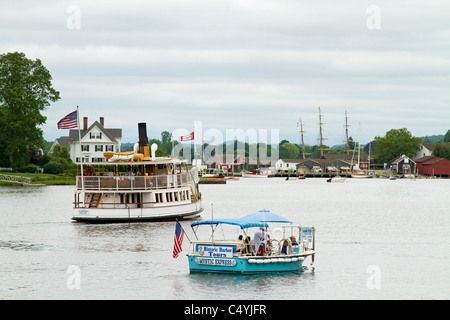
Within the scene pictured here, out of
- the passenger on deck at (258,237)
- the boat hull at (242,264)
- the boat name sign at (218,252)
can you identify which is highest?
the passenger on deck at (258,237)

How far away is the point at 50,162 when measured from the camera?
438 ft

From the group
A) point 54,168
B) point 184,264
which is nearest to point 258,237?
point 184,264

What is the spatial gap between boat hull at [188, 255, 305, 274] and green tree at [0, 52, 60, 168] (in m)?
92.8

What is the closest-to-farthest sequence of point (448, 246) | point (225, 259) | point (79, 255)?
point (225, 259), point (79, 255), point (448, 246)

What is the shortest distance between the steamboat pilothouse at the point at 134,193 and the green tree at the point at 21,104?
68.4 m

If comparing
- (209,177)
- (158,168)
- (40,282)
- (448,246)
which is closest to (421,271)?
(448,246)

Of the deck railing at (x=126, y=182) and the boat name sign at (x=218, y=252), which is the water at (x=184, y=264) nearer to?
the boat name sign at (x=218, y=252)

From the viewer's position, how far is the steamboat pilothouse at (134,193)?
2264 inches

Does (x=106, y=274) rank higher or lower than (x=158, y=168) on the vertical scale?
lower

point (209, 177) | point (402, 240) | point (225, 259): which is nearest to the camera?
point (225, 259)

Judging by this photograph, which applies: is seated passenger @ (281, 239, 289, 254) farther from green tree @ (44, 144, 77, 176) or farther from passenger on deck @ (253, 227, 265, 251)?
green tree @ (44, 144, 77, 176)

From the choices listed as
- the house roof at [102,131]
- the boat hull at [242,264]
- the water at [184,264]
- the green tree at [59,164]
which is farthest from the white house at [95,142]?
the boat hull at [242,264]
